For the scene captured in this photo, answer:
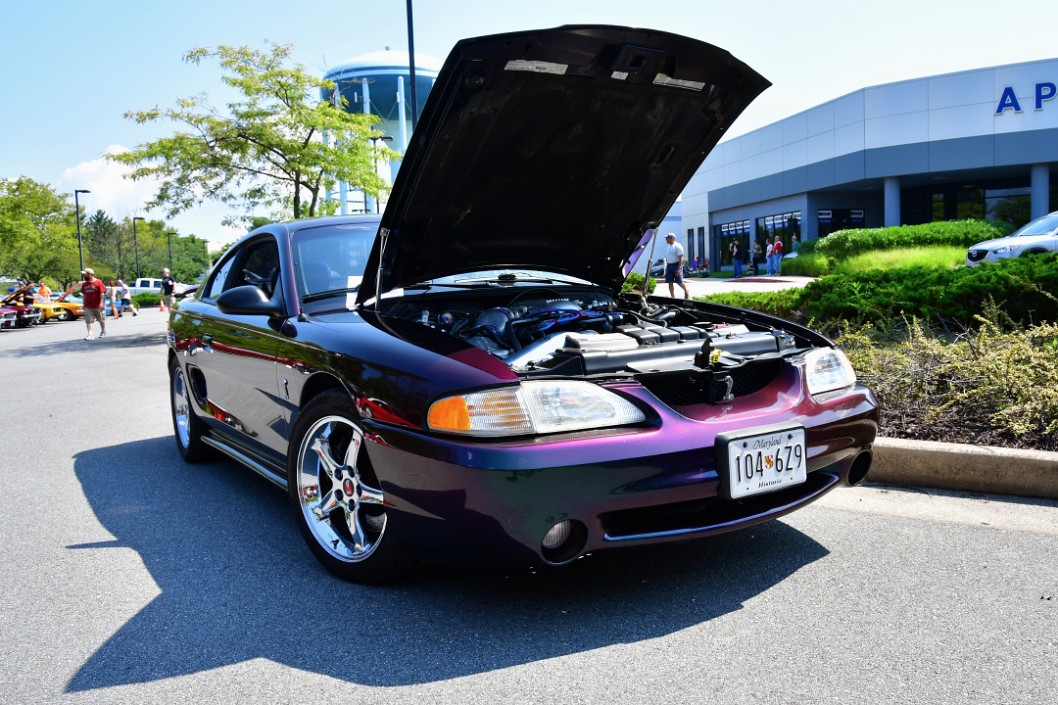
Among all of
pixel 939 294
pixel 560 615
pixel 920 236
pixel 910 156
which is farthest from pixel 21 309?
pixel 910 156

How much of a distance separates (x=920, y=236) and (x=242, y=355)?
2295cm

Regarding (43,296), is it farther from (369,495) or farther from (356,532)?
(369,495)

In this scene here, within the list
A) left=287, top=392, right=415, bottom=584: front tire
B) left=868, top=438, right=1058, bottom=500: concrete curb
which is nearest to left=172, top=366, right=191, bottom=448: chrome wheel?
left=287, top=392, right=415, bottom=584: front tire

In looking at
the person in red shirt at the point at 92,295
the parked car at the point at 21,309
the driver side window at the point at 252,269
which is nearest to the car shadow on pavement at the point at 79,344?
the person in red shirt at the point at 92,295

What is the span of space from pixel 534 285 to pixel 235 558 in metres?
2.06

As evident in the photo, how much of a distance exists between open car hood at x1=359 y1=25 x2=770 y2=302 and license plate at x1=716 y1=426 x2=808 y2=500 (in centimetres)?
170

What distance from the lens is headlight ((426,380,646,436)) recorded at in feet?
8.66

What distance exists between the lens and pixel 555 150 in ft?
13.1

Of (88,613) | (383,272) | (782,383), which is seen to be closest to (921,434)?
(782,383)

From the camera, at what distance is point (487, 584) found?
3113 millimetres

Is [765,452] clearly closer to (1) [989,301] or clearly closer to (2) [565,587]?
(2) [565,587]

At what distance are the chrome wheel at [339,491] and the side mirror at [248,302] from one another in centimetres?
75

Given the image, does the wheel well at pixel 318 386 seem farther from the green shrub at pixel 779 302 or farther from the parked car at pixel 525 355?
the green shrub at pixel 779 302

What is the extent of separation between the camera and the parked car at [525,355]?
2.66 m
